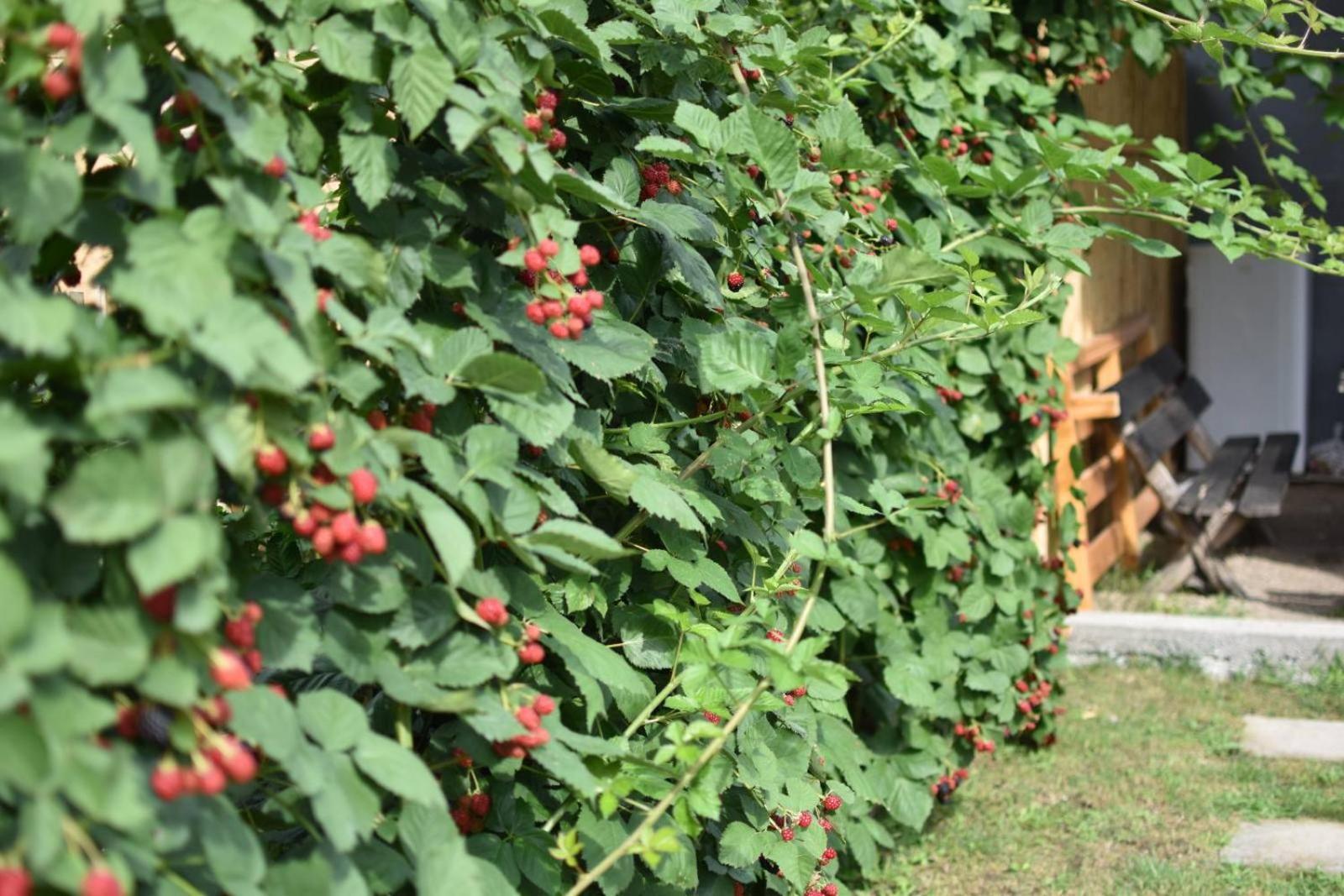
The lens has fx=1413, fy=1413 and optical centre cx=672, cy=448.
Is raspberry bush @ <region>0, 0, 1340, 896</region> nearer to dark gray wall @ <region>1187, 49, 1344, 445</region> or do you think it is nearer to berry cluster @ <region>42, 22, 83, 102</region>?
berry cluster @ <region>42, 22, 83, 102</region>

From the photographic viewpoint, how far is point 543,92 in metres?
1.69

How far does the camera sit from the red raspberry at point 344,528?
4.15ft

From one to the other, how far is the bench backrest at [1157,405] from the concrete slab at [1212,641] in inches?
32.6

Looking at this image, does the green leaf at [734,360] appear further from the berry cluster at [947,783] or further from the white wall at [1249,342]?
the white wall at [1249,342]

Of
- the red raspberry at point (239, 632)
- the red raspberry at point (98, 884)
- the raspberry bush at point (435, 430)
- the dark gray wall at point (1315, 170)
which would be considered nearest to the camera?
the red raspberry at point (98, 884)

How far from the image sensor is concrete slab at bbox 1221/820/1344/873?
3133mm

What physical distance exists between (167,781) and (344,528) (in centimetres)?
28

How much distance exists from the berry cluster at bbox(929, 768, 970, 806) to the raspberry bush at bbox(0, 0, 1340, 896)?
60 centimetres

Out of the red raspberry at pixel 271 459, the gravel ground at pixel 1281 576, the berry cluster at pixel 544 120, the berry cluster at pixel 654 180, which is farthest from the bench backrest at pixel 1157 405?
the red raspberry at pixel 271 459

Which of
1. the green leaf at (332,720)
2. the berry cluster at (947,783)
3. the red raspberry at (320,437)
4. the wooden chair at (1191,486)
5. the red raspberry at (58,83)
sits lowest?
the wooden chair at (1191,486)

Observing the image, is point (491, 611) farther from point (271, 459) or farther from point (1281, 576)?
point (1281, 576)

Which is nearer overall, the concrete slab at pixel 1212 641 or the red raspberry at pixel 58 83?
the red raspberry at pixel 58 83

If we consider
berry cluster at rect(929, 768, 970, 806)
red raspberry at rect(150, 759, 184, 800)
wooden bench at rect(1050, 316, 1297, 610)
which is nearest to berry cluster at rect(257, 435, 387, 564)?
red raspberry at rect(150, 759, 184, 800)

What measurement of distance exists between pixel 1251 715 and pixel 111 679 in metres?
3.86
